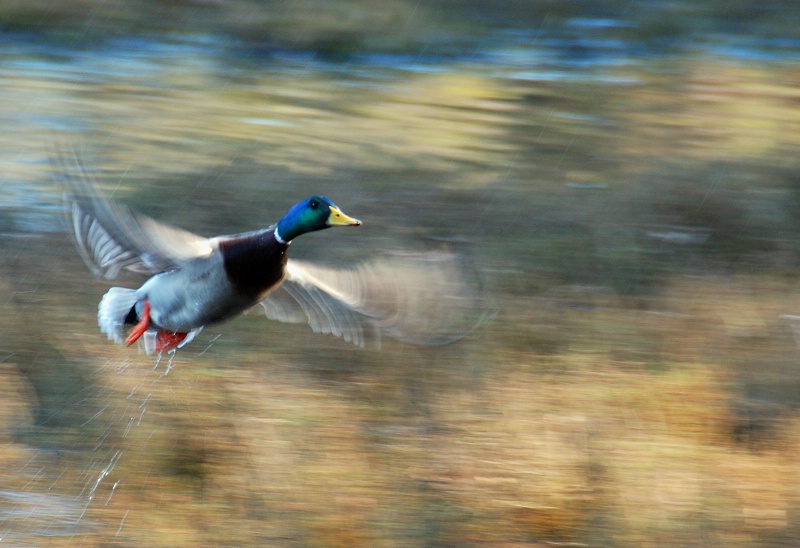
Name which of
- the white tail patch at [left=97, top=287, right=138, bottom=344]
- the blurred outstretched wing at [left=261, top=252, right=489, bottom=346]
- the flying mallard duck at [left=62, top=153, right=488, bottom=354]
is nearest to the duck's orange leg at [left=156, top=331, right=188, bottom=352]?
the flying mallard duck at [left=62, top=153, right=488, bottom=354]

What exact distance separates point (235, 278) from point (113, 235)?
30cm

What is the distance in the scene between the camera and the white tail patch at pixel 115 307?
2678 millimetres

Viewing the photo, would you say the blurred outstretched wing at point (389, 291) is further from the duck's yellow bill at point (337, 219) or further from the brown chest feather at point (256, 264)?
the duck's yellow bill at point (337, 219)

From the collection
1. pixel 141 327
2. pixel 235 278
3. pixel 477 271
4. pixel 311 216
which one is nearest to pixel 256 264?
pixel 235 278

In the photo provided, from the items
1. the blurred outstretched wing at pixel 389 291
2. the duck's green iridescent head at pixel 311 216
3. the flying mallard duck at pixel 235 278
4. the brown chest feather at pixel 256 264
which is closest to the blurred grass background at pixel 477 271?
the flying mallard duck at pixel 235 278

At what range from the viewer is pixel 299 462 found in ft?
10.7

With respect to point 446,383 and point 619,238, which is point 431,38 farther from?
point 446,383

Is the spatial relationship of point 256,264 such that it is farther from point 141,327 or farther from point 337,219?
point 141,327

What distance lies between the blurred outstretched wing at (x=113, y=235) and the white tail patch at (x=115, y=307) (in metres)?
0.32

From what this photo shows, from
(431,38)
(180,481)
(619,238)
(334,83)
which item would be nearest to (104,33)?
(334,83)

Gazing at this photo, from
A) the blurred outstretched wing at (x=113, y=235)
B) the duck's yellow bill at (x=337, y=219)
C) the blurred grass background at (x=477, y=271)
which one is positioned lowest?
the blurred grass background at (x=477, y=271)

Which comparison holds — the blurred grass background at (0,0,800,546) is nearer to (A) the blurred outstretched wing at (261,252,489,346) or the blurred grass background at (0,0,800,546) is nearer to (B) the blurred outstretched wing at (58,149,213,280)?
(A) the blurred outstretched wing at (261,252,489,346)

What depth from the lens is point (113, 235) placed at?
2230 millimetres

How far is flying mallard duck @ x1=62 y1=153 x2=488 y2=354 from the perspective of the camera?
2254 millimetres
